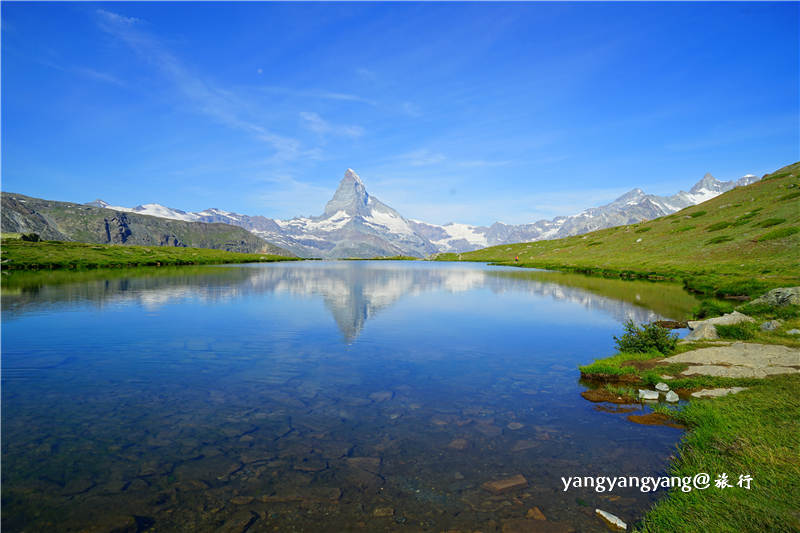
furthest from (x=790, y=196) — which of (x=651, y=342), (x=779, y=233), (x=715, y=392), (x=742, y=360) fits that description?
(x=715, y=392)

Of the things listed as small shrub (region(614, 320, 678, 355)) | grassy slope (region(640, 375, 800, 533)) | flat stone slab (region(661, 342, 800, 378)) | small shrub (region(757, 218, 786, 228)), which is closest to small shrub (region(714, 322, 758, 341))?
flat stone slab (region(661, 342, 800, 378))

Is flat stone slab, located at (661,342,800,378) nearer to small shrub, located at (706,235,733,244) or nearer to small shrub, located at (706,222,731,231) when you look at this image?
small shrub, located at (706,235,733,244)

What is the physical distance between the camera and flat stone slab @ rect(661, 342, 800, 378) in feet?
64.4

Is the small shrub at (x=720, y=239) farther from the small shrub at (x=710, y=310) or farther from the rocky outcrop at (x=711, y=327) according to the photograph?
the rocky outcrop at (x=711, y=327)

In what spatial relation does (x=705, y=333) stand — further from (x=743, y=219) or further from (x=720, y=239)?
(x=743, y=219)

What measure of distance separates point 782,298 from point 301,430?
4339 cm

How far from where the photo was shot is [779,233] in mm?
89625

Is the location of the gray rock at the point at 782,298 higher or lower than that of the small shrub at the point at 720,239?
lower

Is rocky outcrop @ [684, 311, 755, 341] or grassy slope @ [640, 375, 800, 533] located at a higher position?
rocky outcrop @ [684, 311, 755, 341]

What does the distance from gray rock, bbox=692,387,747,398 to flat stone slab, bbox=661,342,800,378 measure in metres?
1.82

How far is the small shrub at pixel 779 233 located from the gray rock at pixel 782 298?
7346 cm

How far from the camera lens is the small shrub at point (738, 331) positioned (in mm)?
27141

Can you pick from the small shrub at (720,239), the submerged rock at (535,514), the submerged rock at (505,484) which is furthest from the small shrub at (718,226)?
the submerged rock at (535,514)

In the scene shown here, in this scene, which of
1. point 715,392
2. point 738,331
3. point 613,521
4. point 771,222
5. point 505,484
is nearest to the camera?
point 613,521
